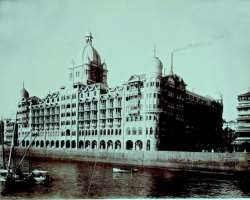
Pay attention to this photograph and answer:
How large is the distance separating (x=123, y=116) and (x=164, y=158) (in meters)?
8.22

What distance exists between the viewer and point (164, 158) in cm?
2188

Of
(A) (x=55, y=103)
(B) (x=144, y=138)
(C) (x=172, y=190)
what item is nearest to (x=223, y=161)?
(C) (x=172, y=190)

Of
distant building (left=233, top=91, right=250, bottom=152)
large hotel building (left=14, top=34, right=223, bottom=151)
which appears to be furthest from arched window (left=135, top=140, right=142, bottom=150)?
distant building (left=233, top=91, right=250, bottom=152)

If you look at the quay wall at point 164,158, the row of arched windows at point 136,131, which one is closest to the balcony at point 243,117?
the quay wall at point 164,158

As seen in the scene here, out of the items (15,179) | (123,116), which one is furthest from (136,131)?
(15,179)

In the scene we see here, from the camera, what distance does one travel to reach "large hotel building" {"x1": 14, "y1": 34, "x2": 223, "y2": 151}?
27.0 metres

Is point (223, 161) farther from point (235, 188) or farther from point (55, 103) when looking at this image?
point (55, 103)

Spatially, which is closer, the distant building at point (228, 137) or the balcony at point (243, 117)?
the balcony at point (243, 117)

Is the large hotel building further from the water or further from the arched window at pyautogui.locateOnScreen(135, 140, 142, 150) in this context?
the water

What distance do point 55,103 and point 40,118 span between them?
583cm

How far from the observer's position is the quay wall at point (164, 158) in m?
18.7

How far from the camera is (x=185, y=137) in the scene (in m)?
28.9

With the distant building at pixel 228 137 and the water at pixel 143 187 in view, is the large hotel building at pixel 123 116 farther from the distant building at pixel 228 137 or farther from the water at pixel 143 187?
the water at pixel 143 187

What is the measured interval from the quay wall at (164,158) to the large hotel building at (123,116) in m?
1.02
